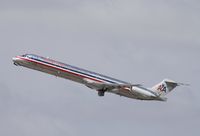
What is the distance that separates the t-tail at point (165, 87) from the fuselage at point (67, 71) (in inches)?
226

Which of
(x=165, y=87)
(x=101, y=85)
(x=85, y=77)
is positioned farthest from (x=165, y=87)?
(x=85, y=77)

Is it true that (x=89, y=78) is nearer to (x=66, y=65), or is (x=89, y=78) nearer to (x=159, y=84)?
(x=66, y=65)

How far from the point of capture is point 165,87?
603ft

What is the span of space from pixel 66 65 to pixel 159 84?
2546 centimetres

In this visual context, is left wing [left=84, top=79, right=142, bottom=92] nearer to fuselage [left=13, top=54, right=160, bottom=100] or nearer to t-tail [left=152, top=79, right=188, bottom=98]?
fuselage [left=13, top=54, right=160, bottom=100]

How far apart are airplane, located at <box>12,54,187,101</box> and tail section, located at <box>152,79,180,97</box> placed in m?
3.62

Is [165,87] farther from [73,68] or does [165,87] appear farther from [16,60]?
[16,60]

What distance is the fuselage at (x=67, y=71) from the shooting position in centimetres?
17225

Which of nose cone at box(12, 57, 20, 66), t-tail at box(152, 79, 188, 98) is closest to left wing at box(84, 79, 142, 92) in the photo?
t-tail at box(152, 79, 188, 98)

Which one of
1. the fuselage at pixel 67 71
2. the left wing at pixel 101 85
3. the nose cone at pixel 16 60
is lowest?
the left wing at pixel 101 85

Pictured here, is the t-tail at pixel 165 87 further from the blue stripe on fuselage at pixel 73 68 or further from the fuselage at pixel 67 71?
the blue stripe on fuselage at pixel 73 68

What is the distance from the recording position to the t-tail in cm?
18266

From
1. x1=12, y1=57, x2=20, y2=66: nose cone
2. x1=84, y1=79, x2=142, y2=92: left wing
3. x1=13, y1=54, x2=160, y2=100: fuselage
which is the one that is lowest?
x1=84, y1=79, x2=142, y2=92: left wing

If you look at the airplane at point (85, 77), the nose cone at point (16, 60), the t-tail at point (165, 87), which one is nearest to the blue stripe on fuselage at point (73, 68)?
the airplane at point (85, 77)
